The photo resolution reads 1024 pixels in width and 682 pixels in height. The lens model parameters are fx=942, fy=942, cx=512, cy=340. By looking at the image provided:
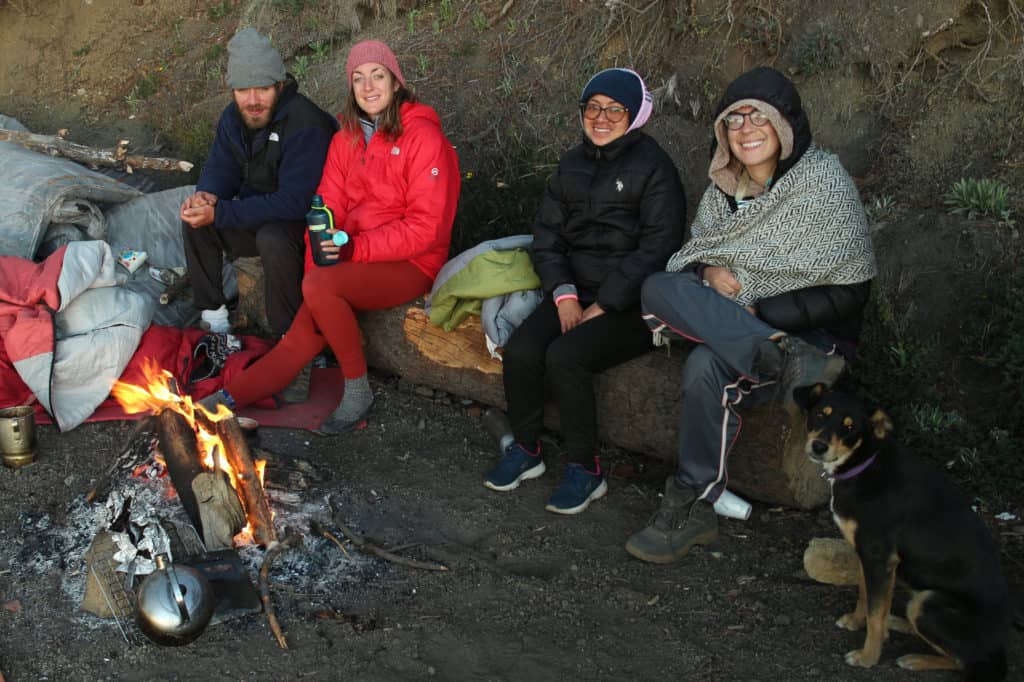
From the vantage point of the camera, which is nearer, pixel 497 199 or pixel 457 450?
pixel 457 450

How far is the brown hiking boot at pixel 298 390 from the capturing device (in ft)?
18.2

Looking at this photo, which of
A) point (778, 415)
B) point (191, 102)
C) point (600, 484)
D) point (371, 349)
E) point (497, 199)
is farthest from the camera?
point (191, 102)

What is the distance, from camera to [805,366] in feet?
12.8

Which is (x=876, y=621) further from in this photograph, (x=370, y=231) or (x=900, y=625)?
(x=370, y=231)

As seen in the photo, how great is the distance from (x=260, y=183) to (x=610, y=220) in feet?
8.04

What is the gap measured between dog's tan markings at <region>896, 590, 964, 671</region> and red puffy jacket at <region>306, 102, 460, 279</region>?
301 cm

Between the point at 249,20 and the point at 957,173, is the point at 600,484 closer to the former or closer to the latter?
the point at 957,173

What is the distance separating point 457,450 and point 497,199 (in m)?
2.22

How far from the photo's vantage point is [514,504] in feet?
15.2

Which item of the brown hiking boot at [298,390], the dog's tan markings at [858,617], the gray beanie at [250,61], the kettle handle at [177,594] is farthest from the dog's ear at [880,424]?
the gray beanie at [250,61]

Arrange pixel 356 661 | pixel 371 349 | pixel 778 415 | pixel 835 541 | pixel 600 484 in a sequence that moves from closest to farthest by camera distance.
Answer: pixel 356 661
pixel 835 541
pixel 778 415
pixel 600 484
pixel 371 349

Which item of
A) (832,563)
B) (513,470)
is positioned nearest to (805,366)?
(832,563)

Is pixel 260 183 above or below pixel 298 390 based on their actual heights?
above

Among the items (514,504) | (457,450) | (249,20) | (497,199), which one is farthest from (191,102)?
(514,504)
